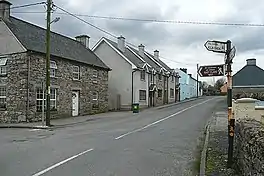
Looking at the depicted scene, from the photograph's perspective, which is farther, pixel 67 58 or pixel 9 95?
pixel 67 58

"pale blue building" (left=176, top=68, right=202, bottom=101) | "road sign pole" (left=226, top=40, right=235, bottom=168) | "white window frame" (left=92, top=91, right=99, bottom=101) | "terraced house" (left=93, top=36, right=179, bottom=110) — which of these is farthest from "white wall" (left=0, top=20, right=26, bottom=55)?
"pale blue building" (left=176, top=68, right=202, bottom=101)

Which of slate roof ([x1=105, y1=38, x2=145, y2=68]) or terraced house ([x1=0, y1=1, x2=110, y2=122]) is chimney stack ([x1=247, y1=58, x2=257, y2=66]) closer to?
slate roof ([x1=105, y1=38, x2=145, y2=68])

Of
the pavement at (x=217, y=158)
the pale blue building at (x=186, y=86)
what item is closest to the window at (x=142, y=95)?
the pale blue building at (x=186, y=86)

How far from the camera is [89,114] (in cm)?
3272

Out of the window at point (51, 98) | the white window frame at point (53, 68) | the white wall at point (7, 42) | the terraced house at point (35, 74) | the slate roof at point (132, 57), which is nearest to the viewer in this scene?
the terraced house at point (35, 74)

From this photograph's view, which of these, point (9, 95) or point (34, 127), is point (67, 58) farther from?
point (34, 127)

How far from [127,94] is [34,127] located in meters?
22.4

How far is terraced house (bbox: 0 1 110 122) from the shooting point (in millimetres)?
24656

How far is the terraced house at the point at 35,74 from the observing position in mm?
24656

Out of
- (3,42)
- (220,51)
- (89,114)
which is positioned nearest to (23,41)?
(3,42)

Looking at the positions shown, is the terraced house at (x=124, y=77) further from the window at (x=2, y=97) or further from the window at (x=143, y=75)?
the window at (x=2, y=97)

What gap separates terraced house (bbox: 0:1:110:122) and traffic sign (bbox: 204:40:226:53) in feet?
50.4

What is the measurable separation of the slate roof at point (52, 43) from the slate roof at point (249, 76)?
14192 millimetres

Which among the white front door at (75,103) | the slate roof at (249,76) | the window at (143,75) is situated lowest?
the white front door at (75,103)
